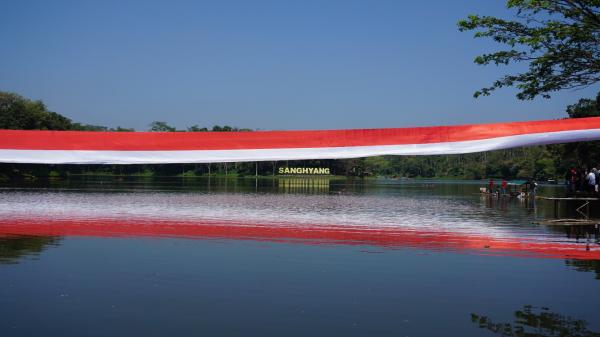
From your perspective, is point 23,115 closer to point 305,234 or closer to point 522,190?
point 522,190

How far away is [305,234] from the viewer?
15094mm

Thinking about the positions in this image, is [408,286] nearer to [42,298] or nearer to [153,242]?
[42,298]

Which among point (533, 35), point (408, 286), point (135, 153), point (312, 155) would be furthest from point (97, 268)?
point (533, 35)

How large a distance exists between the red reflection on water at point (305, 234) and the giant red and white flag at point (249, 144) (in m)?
3.08

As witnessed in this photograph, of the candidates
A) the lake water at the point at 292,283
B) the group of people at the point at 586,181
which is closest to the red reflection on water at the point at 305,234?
the lake water at the point at 292,283

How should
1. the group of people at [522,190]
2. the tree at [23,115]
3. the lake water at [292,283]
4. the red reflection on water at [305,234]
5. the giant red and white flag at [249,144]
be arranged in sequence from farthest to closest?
the tree at [23,115]
the group of people at [522,190]
the red reflection on water at [305,234]
the giant red and white flag at [249,144]
the lake water at [292,283]

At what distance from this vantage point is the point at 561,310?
740 cm

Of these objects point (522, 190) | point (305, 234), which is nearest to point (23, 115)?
point (522, 190)

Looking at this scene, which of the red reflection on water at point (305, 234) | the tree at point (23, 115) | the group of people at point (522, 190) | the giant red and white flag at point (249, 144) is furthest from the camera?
the tree at point (23, 115)

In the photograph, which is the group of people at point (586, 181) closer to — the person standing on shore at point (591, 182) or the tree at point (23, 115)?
the person standing on shore at point (591, 182)

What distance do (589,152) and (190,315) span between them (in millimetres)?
69201

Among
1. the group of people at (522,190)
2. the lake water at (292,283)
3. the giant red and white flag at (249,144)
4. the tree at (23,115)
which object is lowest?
the lake water at (292,283)

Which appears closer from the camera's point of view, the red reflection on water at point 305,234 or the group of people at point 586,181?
the red reflection on water at point 305,234

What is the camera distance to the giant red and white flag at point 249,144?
31.7ft
